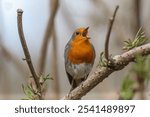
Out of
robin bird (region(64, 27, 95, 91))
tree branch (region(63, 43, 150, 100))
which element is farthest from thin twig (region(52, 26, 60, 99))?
tree branch (region(63, 43, 150, 100))

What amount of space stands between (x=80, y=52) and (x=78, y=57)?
0.13ft

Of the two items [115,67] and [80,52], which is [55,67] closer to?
[80,52]

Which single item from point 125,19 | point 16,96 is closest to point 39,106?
point 16,96

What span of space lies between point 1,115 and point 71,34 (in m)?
0.42

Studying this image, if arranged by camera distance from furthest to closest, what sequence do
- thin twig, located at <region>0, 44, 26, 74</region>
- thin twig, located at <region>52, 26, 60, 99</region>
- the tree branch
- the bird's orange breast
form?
the bird's orange breast → thin twig, located at <region>0, 44, 26, 74</region> → thin twig, located at <region>52, 26, 60, 99</region> → the tree branch

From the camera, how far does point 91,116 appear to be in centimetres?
61

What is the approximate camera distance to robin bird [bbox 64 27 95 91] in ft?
3.42

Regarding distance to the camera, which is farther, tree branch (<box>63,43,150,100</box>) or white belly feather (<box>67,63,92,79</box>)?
white belly feather (<box>67,63,92,79</box>)

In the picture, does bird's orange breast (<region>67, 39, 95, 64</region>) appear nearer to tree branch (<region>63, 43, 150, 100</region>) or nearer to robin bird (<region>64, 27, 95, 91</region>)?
robin bird (<region>64, 27, 95, 91</region>)

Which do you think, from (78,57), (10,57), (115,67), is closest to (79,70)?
(78,57)

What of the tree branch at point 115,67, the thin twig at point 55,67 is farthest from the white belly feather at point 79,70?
the tree branch at point 115,67

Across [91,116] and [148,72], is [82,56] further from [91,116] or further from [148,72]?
[148,72]

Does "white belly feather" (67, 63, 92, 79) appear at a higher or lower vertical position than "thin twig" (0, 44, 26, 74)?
lower

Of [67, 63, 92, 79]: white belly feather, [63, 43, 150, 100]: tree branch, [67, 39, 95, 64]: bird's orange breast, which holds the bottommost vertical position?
[67, 63, 92, 79]: white belly feather
